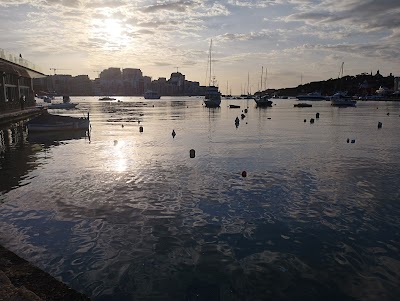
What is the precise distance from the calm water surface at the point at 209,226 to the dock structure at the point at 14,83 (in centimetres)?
3730

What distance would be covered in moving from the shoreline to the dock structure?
51997 mm

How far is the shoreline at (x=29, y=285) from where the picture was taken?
7.42 meters

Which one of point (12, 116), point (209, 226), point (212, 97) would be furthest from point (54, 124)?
point (212, 97)

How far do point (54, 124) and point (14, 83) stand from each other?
32167mm

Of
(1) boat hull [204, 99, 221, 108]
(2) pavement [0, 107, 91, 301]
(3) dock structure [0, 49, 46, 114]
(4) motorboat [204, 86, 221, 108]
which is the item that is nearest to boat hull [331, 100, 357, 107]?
(4) motorboat [204, 86, 221, 108]

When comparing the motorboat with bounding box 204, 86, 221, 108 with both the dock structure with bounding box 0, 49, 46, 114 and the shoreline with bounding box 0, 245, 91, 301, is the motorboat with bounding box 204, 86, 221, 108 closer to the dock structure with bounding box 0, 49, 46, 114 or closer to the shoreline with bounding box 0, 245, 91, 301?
the dock structure with bounding box 0, 49, 46, 114

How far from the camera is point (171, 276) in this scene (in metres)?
9.52

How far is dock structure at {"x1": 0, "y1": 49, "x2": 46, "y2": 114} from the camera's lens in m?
55.5

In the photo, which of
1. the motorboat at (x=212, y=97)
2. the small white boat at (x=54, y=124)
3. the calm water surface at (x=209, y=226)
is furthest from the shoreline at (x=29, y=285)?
the motorboat at (x=212, y=97)

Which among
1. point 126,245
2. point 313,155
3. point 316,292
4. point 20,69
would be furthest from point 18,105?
point 316,292

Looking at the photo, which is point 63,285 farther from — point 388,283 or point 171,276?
point 388,283

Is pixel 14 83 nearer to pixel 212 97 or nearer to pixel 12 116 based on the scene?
pixel 12 116

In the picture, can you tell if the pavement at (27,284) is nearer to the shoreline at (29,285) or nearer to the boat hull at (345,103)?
the shoreline at (29,285)

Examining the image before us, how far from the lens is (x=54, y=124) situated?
43688mm
